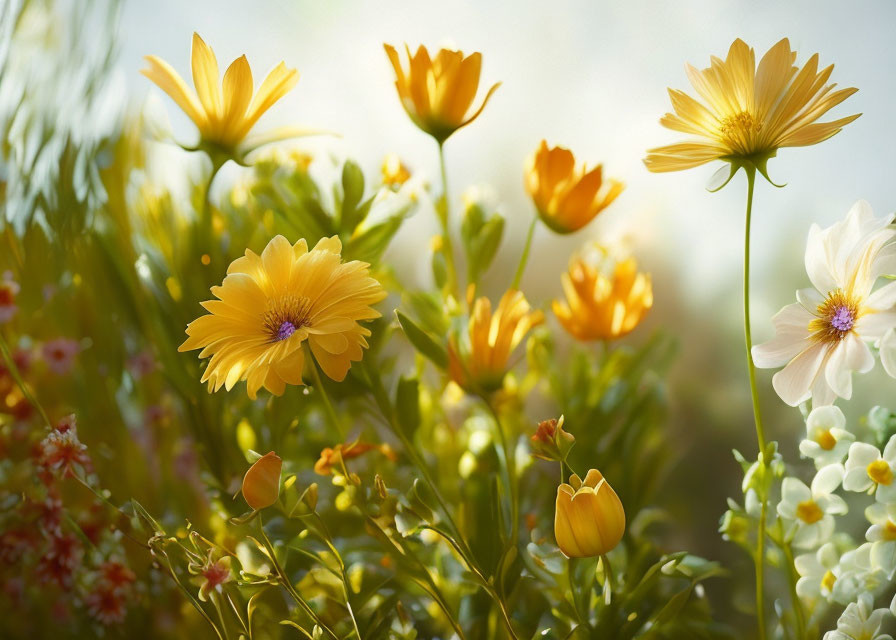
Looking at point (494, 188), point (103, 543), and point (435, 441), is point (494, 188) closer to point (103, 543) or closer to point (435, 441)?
point (435, 441)

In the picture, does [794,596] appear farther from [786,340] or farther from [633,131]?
[633,131]

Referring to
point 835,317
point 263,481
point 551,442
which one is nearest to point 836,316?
point 835,317

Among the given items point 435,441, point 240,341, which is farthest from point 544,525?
point 240,341

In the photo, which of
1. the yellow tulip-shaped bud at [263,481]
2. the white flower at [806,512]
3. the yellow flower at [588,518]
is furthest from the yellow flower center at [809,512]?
the yellow tulip-shaped bud at [263,481]

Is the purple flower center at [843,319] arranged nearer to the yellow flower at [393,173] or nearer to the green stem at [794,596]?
the green stem at [794,596]

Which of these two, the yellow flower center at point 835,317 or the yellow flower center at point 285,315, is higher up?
the yellow flower center at point 835,317

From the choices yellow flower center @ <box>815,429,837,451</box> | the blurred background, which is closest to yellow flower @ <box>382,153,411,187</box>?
the blurred background

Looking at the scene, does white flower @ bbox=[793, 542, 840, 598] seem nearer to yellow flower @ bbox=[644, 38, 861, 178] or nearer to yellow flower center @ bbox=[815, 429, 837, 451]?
yellow flower center @ bbox=[815, 429, 837, 451]
